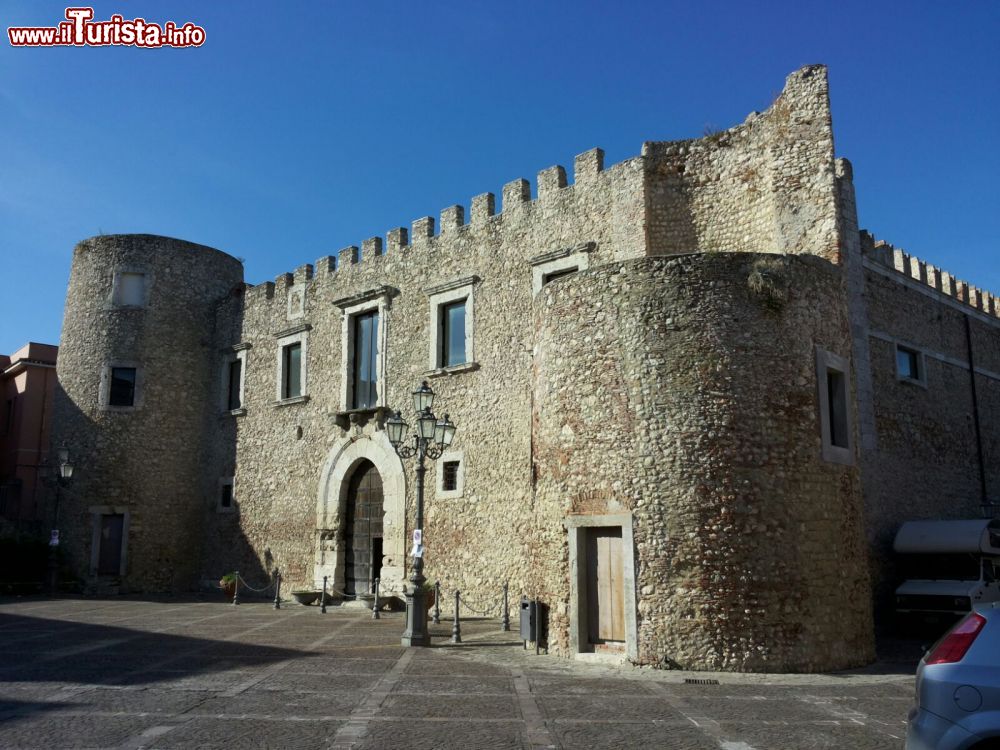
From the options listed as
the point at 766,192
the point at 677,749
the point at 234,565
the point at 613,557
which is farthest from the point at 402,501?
the point at 677,749

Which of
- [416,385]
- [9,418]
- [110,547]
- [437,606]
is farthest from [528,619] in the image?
[9,418]

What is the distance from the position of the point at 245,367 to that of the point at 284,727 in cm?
1691

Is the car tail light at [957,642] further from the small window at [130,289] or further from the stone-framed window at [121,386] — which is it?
the small window at [130,289]

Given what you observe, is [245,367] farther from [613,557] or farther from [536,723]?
[536,723]

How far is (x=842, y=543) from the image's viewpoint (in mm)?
10367

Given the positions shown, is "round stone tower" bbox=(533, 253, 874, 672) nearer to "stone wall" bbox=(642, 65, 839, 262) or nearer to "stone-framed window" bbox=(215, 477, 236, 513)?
"stone wall" bbox=(642, 65, 839, 262)

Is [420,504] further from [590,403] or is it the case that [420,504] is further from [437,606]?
[437,606]

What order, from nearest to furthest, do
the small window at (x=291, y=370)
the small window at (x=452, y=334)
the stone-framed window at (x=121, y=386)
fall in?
the small window at (x=452, y=334) < the small window at (x=291, y=370) < the stone-framed window at (x=121, y=386)

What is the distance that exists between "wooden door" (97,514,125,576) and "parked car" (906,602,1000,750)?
21.2 metres

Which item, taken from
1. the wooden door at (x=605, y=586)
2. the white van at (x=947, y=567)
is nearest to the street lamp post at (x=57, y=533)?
the wooden door at (x=605, y=586)

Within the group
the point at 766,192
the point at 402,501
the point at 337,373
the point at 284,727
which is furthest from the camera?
the point at 337,373

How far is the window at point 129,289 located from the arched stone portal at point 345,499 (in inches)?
312

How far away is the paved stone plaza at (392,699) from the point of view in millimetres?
6328

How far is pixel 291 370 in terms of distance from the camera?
21.3m
